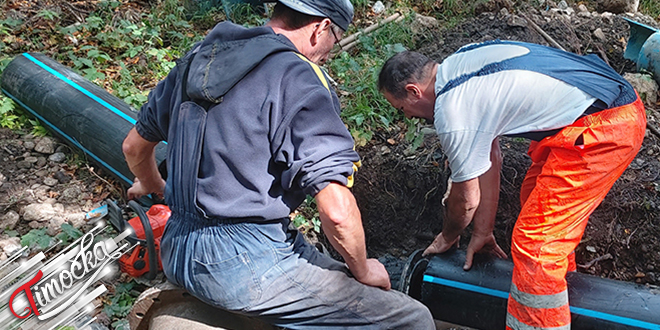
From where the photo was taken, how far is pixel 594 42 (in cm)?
536

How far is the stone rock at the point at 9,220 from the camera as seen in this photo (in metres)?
3.51

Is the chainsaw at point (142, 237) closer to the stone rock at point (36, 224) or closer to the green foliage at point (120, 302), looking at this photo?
the green foliage at point (120, 302)

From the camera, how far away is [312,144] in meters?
1.82

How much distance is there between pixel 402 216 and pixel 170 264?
2294 millimetres

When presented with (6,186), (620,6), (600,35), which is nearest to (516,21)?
(600,35)

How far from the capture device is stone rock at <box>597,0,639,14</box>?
260 inches

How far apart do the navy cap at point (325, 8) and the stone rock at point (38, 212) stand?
8.36 feet

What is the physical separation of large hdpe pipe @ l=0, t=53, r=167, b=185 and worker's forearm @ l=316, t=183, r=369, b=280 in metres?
1.93

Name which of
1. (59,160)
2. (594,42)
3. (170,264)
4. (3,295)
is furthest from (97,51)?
(594,42)

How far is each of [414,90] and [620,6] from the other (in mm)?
5352

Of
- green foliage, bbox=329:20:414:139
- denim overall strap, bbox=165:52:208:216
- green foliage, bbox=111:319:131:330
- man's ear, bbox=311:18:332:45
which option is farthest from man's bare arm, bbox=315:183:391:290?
green foliage, bbox=329:20:414:139

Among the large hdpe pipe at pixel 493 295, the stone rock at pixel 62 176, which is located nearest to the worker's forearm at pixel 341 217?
the large hdpe pipe at pixel 493 295

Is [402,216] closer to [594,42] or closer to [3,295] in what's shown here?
[3,295]

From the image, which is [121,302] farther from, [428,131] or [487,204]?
[428,131]
